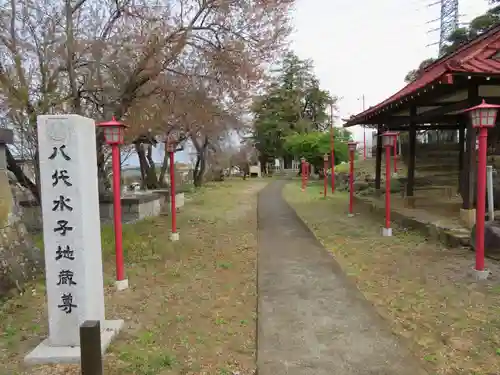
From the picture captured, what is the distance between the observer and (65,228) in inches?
145

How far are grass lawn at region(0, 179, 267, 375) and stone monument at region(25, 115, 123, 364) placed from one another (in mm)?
357

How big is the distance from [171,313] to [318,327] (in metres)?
1.69

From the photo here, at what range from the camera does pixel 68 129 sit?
11.9ft

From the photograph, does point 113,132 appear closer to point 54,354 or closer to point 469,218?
point 54,354

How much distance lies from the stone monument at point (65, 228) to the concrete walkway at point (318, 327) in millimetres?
1660

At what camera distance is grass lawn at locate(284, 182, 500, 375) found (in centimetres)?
355

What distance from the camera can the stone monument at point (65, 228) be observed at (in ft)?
11.9

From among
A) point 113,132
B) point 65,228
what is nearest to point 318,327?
point 65,228

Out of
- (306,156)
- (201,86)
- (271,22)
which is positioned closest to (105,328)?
(201,86)

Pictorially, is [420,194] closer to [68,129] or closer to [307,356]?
[307,356]

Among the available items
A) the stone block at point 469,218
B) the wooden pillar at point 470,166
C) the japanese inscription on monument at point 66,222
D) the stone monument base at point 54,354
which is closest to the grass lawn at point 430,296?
the stone block at point 469,218

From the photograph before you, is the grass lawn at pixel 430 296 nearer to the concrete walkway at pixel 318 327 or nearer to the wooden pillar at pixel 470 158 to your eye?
the concrete walkway at pixel 318 327

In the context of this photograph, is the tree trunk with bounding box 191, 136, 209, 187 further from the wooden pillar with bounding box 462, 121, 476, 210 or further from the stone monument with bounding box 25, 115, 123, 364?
the stone monument with bounding box 25, 115, 123, 364

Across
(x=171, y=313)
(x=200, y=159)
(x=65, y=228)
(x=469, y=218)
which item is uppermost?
(x=200, y=159)
